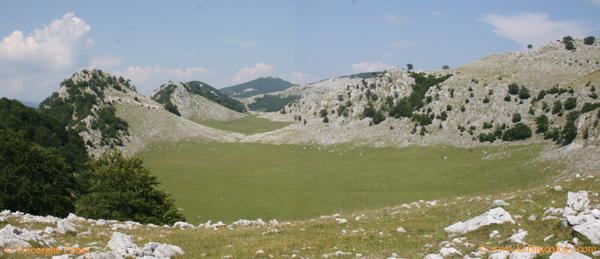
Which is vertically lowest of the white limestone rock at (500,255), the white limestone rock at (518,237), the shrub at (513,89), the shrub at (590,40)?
the white limestone rock at (518,237)

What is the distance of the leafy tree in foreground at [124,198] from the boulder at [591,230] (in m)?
30.3

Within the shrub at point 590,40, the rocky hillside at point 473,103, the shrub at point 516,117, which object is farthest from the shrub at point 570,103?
the shrub at point 590,40

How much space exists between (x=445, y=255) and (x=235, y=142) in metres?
131

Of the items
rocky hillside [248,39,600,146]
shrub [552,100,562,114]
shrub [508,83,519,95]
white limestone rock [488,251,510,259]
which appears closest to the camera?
white limestone rock [488,251,510,259]

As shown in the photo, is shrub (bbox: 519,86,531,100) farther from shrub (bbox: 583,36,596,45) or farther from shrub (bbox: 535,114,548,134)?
shrub (bbox: 583,36,596,45)

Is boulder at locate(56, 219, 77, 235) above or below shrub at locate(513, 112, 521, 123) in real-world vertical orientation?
below

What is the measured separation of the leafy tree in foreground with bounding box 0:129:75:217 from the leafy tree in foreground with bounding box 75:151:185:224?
120 inches

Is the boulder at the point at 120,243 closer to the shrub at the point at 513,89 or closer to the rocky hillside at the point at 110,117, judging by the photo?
the shrub at the point at 513,89

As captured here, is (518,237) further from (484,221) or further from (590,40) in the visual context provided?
(590,40)

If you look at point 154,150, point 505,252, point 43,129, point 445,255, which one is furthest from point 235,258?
point 154,150

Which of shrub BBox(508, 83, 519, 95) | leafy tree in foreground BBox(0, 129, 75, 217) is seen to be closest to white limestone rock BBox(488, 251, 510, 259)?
leafy tree in foreground BBox(0, 129, 75, 217)

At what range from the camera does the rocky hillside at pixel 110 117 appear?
114750 mm

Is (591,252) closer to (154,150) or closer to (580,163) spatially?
(580,163)

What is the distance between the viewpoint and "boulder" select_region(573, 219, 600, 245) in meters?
9.58
